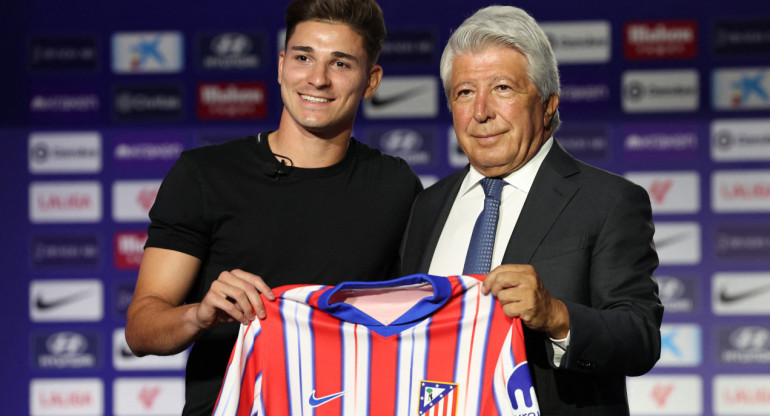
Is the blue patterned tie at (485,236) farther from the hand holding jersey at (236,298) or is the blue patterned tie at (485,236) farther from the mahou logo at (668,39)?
the mahou logo at (668,39)

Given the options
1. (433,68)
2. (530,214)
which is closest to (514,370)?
(530,214)

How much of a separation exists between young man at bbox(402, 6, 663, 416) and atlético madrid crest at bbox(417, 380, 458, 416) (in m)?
0.19

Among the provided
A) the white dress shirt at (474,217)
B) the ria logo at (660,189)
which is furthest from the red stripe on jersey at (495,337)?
the ria logo at (660,189)

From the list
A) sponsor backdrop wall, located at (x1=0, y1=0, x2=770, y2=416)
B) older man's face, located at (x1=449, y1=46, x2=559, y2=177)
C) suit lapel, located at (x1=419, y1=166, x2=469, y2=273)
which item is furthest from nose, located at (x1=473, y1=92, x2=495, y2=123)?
sponsor backdrop wall, located at (x1=0, y1=0, x2=770, y2=416)

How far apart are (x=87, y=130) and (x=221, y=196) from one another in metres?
2.87

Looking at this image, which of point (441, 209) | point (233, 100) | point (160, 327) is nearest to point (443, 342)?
point (441, 209)

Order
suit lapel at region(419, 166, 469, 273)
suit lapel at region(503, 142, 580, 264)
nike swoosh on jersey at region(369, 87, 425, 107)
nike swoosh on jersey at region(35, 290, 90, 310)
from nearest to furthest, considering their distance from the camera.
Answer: suit lapel at region(503, 142, 580, 264) < suit lapel at region(419, 166, 469, 273) < nike swoosh on jersey at region(369, 87, 425, 107) < nike swoosh on jersey at region(35, 290, 90, 310)

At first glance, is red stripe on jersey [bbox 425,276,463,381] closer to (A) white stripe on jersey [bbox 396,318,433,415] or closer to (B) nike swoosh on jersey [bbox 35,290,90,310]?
(A) white stripe on jersey [bbox 396,318,433,415]

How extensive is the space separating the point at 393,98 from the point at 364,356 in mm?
2788

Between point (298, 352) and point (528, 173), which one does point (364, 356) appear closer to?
point (298, 352)

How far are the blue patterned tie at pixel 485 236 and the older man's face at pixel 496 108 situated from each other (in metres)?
0.06

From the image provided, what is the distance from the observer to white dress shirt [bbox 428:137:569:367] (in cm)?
175

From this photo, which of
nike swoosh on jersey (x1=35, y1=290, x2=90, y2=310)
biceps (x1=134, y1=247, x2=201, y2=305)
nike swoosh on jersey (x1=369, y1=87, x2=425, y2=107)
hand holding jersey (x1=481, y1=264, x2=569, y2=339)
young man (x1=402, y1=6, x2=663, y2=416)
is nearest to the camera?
hand holding jersey (x1=481, y1=264, x2=569, y2=339)

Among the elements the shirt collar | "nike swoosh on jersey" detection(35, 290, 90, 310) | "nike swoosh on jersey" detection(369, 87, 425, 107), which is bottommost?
"nike swoosh on jersey" detection(35, 290, 90, 310)
